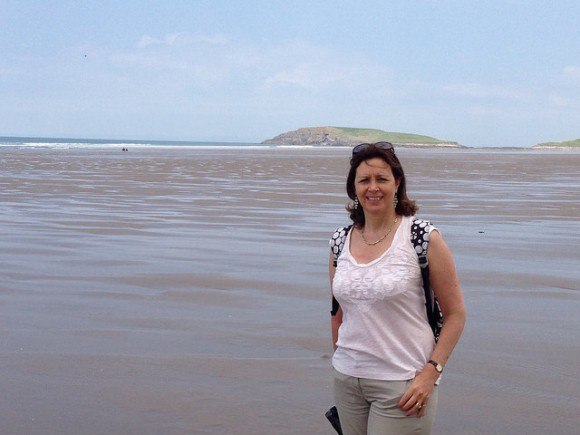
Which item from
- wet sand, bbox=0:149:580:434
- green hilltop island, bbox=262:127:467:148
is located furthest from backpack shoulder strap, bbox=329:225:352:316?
green hilltop island, bbox=262:127:467:148

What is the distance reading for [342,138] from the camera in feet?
532

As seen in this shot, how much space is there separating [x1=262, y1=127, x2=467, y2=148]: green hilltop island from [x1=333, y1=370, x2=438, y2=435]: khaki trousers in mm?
Result: 145822

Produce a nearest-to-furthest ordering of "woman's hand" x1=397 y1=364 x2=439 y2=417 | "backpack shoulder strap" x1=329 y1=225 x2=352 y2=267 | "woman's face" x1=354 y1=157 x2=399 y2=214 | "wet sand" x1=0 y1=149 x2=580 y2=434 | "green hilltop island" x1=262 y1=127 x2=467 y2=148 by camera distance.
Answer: "woman's hand" x1=397 y1=364 x2=439 y2=417
"woman's face" x1=354 y1=157 x2=399 y2=214
"backpack shoulder strap" x1=329 y1=225 x2=352 y2=267
"wet sand" x1=0 y1=149 x2=580 y2=434
"green hilltop island" x1=262 y1=127 x2=467 y2=148

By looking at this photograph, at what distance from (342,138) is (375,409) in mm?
159860

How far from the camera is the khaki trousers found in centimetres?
328

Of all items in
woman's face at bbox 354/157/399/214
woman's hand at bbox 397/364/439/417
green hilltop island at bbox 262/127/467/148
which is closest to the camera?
woman's hand at bbox 397/364/439/417

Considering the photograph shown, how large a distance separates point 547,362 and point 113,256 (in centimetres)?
624

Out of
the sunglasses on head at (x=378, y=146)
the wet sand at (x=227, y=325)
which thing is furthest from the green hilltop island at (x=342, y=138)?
the sunglasses on head at (x=378, y=146)

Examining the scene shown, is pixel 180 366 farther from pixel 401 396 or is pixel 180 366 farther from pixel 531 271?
pixel 531 271

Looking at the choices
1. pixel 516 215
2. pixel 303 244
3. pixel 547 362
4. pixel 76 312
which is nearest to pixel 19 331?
pixel 76 312

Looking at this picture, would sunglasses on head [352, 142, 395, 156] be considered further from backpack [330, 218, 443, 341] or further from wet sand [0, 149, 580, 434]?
wet sand [0, 149, 580, 434]

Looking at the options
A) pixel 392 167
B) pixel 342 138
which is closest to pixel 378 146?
pixel 392 167

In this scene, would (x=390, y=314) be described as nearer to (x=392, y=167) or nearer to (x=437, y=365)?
(x=437, y=365)

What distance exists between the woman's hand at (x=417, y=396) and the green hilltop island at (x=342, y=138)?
14595cm
